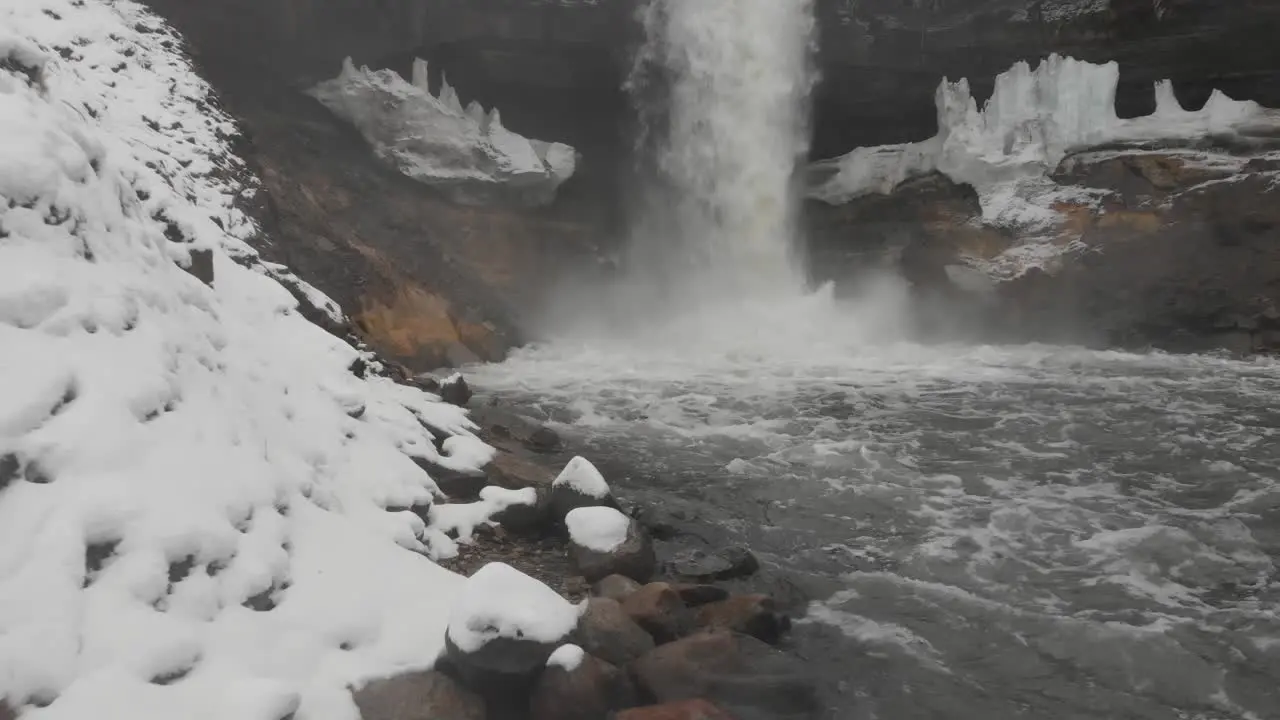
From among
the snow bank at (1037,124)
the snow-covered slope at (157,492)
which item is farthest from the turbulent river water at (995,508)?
the snow bank at (1037,124)

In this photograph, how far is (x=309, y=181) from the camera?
1703cm

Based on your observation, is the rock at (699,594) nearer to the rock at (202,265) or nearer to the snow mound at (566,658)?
the snow mound at (566,658)

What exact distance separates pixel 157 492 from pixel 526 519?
10.6 feet

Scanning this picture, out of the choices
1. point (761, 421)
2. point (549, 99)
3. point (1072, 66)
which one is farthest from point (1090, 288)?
point (549, 99)

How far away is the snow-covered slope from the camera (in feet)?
10.1

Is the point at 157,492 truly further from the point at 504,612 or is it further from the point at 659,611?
the point at 659,611

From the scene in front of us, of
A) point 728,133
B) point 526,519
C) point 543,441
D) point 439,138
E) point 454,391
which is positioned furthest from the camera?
point 728,133

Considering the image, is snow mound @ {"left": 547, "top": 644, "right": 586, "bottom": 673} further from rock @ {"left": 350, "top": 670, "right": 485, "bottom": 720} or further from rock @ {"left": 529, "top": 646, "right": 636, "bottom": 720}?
rock @ {"left": 350, "top": 670, "right": 485, "bottom": 720}

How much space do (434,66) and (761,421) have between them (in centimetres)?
1444

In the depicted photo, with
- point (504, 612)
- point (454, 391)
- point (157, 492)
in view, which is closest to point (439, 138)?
point (454, 391)

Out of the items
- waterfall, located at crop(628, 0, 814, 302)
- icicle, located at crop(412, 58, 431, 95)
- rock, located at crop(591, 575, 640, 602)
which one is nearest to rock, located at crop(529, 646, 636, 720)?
rock, located at crop(591, 575, 640, 602)

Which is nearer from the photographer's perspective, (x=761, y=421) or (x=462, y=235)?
(x=761, y=421)

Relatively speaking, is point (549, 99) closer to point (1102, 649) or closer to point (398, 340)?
point (398, 340)

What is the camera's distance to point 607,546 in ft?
19.5
